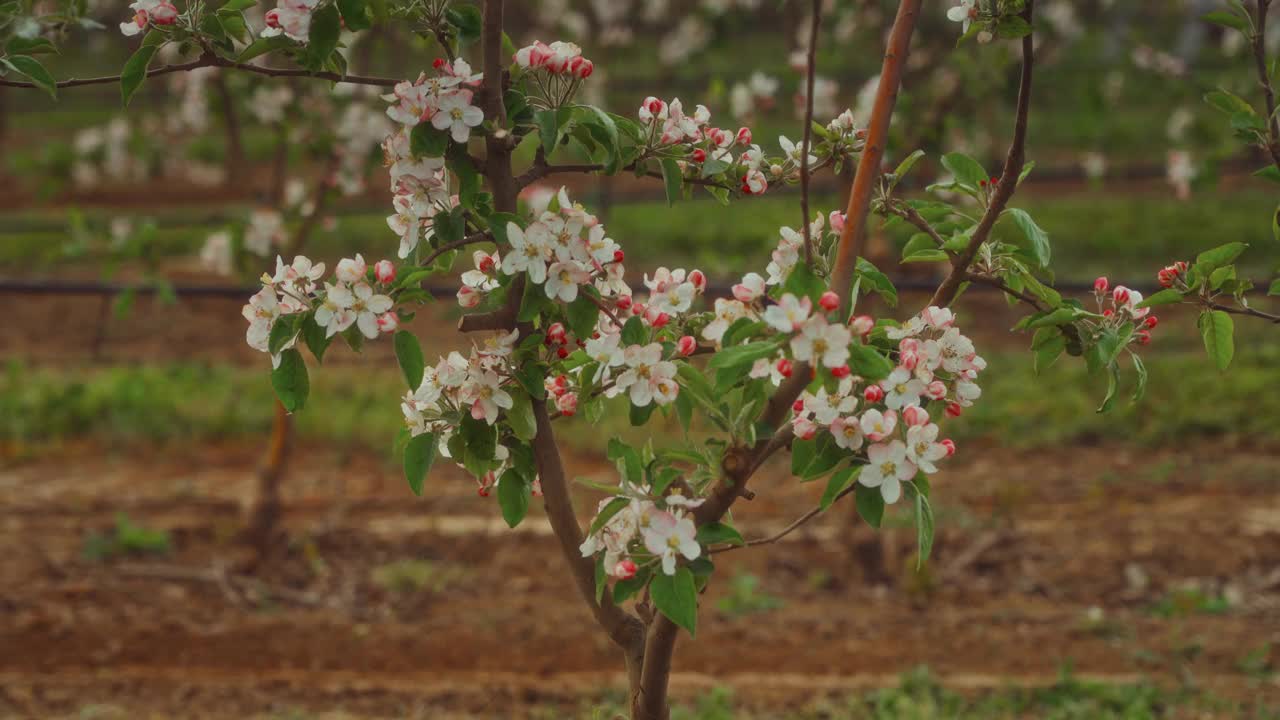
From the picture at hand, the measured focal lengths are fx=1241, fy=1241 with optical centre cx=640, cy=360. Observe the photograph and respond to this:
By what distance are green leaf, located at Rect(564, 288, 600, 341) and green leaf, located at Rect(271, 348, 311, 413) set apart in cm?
42

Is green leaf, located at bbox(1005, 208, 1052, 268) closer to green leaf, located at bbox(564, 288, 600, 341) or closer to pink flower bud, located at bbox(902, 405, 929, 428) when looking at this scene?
pink flower bud, located at bbox(902, 405, 929, 428)

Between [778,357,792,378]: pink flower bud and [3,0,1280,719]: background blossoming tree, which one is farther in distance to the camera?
[3,0,1280,719]: background blossoming tree

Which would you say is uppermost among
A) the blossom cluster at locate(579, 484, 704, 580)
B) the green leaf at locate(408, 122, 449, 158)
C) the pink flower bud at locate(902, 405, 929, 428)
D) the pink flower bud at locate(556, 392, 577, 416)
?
the green leaf at locate(408, 122, 449, 158)

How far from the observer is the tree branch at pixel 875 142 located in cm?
197

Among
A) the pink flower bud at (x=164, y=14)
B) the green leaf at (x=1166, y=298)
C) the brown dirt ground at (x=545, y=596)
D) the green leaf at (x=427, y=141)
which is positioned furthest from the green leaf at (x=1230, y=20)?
the brown dirt ground at (x=545, y=596)

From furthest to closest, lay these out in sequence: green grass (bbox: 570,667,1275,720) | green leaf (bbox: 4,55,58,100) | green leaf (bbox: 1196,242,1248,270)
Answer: green grass (bbox: 570,667,1275,720) → green leaf (bbox: 1196,242,1248,270) → green leaf (bbox: 4,55,58,100)

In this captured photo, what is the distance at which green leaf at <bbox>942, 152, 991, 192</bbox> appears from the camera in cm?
204

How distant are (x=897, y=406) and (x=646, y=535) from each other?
0.40 meters

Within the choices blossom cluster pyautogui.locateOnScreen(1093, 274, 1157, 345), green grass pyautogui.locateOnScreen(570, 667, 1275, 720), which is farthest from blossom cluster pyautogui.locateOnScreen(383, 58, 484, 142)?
green grass pyautogui.locateOnScreen(570, 667, 1275, 720)

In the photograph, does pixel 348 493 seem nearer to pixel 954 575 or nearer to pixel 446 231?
pixel 954 575

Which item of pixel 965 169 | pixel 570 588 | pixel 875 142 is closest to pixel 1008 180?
pixel 965 169

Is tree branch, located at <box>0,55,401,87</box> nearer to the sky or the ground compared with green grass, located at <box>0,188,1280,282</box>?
nearer to the ground

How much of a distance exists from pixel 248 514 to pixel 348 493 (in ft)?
2.10

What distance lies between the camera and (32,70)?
1.95 metres
